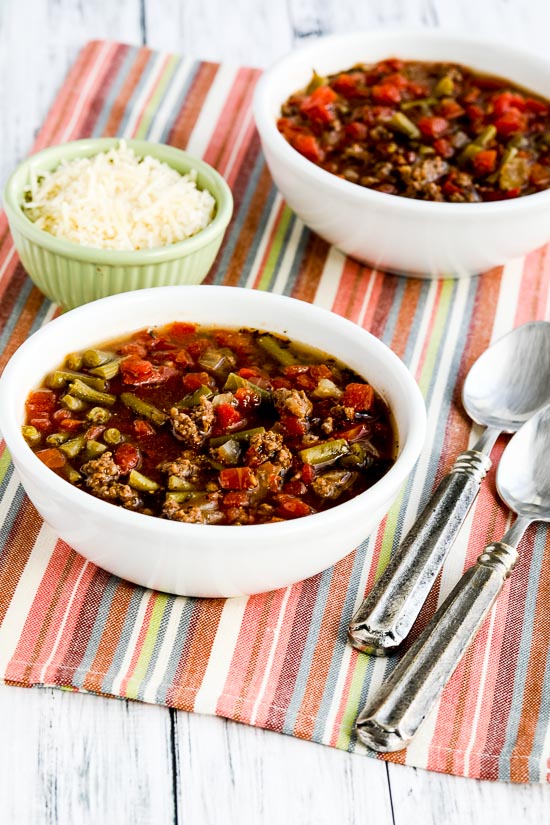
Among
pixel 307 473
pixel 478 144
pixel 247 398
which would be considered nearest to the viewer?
pixel 307 473

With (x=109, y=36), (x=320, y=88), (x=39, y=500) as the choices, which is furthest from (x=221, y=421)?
(x=109, y=36)

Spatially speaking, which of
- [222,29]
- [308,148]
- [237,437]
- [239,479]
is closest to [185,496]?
[239,479]

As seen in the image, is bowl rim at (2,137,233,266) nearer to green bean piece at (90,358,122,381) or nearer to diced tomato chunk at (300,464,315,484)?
green bean piece at (90,358,122,381)

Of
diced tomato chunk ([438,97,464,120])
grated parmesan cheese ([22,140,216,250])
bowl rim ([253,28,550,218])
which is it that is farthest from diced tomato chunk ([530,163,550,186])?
grated parmesan cheese ([22,140,216,250])

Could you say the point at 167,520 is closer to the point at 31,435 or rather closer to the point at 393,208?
the point at 31,435

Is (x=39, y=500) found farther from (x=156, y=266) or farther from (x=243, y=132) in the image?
(x=243, y=132)

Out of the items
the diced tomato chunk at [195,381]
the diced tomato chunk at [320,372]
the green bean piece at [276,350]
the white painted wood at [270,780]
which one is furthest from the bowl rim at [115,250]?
the white painted wood at [270,780]

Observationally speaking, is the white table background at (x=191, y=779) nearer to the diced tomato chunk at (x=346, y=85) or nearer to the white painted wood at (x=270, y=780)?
the white painted wood at (x=270, y=780)
